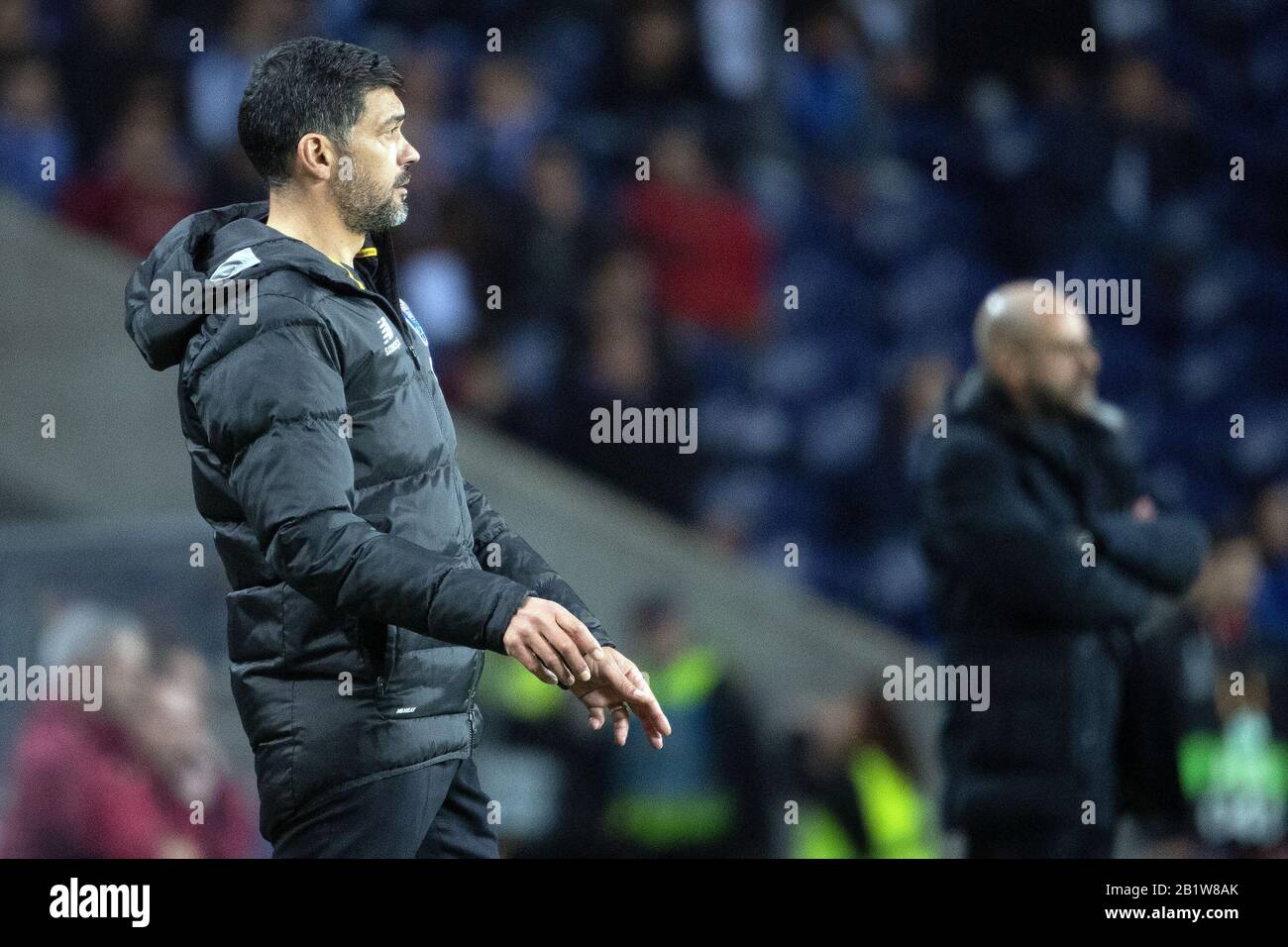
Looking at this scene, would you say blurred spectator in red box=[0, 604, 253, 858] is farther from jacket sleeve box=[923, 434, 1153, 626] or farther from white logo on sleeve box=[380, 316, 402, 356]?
white logo on sleeve box=[380, 316, 402, 356]

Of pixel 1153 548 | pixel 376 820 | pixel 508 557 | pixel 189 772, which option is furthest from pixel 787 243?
pixel 376 820

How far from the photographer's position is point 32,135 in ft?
14.9

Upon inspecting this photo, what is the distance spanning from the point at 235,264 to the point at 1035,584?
1.64 metres

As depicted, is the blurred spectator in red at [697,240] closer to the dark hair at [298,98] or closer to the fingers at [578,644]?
the dark hair at [298,98]

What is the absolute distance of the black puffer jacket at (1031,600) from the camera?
10.4 ft

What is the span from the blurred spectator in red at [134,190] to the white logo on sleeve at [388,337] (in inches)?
96.7

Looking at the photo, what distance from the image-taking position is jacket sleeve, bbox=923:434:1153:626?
126 inches

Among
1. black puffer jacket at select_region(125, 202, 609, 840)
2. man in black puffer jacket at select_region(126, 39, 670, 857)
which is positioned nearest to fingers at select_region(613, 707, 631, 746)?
man in black puffer jacket at select_region(126, 39, 670, 857)

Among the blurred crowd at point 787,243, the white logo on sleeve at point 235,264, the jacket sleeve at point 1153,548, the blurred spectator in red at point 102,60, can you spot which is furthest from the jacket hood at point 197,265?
the blurred spectator in red at point 102,60

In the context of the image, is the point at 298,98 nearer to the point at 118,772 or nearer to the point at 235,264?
the point at 235,264

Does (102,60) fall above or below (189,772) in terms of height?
above

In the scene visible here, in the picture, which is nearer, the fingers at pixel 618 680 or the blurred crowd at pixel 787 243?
the fingers at pixel 618 680

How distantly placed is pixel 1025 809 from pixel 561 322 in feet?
6.29
